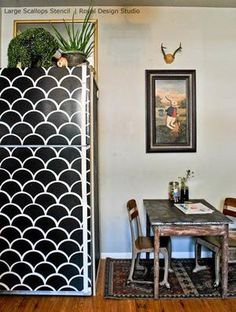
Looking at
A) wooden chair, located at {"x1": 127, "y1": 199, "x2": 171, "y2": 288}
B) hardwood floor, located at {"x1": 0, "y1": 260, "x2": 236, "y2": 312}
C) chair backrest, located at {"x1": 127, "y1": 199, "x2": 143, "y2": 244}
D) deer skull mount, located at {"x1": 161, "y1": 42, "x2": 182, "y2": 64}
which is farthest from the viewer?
deer skull mount, located at {"x1": 161, "y1": 42, "x2": 182, "y2": 64}

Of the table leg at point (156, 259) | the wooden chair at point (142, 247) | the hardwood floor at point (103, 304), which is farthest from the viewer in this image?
the wooden chair at point (142, 247)

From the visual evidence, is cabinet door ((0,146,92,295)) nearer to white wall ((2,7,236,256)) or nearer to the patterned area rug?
the patterned area rug

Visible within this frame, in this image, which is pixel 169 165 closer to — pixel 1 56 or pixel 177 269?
pixel 177 269

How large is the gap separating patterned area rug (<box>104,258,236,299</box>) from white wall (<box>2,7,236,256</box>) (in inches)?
11.4

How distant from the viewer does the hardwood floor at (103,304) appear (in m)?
2.71

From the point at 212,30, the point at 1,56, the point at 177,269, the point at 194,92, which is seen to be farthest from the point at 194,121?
the point at 1,56

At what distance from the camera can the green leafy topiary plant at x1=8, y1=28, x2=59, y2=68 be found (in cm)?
284

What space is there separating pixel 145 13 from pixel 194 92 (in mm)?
1057

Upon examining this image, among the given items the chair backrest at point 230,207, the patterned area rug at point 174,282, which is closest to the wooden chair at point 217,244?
the chair backrest at point 230,207

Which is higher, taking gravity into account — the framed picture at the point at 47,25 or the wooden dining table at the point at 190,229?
the framed picture at the point at 47,25

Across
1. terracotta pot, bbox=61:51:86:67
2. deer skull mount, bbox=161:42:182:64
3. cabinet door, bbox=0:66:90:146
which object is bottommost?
cabinet door, bbox=0:66:90:146

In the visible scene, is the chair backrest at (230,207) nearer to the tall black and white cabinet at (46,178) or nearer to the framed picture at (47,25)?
the tall black and white cabinet at (46,178)

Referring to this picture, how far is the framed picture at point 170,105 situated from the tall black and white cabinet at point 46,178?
45.7 inches

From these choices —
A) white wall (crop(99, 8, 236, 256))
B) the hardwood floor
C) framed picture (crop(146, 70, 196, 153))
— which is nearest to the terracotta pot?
white wall (crop(99, 8, 236, 256))
